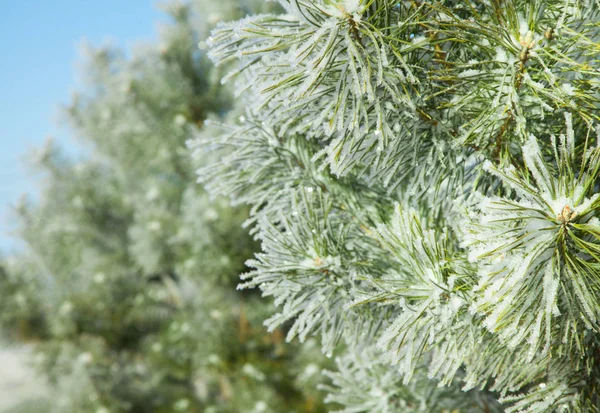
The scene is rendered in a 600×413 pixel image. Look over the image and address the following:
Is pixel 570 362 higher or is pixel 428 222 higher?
pixel 428 222

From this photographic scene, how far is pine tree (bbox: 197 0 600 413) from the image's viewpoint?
15.2 inches

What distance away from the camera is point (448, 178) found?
1.70ft

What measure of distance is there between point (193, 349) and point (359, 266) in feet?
5.66

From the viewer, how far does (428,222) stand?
0.57 m

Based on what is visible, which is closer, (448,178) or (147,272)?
(448,178)

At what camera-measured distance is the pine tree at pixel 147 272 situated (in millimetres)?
1907

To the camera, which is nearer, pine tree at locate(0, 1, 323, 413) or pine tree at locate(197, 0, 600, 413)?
pine tree at locate(197, 0, 600, 413)

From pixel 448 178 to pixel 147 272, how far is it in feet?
6.55

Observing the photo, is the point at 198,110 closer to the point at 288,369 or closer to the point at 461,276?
the point at 288,369

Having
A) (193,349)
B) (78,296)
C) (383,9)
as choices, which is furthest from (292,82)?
(78,296)

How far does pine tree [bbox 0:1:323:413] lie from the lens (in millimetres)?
1907

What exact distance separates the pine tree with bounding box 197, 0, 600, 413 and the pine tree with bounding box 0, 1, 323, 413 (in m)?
1.25

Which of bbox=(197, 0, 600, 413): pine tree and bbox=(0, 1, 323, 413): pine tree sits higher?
bbox=(0, 1, 323, 413): pine tree

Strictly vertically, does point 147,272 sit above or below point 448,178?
above
